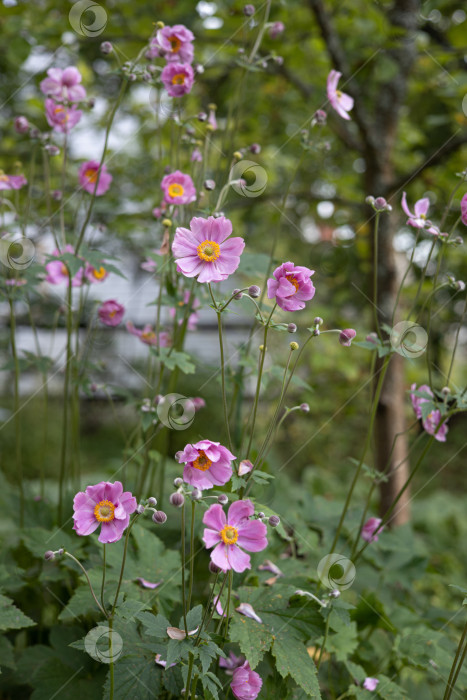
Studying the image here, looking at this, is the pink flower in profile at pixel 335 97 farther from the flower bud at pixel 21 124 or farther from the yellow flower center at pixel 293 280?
the flower bud at pixel 21 124

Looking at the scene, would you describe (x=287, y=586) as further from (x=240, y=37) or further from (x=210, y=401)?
(x=210, y=401)

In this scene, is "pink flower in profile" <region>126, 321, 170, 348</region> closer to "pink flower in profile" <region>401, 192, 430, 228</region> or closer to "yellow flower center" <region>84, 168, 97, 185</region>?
"yellow flower center" <region>84, 168, 97, 185</region>

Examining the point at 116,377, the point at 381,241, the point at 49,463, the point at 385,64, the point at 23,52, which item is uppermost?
the point at 385,64

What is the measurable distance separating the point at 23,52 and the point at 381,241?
1.43 m

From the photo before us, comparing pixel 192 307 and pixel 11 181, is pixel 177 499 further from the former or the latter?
pixel 11 181

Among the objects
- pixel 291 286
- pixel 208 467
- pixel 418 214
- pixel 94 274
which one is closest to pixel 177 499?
pixel 208 467

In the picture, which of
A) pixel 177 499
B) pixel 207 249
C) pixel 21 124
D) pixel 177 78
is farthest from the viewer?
pixel 21 124

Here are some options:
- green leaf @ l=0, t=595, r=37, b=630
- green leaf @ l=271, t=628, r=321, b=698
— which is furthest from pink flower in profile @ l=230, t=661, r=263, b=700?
green leaf @ l=0, t=595, r=37, b=630

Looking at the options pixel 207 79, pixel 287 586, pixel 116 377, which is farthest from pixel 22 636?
pixel 116 377

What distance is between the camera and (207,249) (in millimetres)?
841

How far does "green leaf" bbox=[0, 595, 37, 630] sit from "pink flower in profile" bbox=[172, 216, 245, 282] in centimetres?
58

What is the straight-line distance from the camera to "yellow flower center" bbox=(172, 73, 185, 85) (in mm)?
1191

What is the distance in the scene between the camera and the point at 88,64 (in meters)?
4.37

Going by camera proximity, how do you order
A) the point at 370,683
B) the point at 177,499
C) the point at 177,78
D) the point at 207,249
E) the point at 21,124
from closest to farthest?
the point at 177,499
the point at 207,249
the point at 370,683
the point at 177,78
the point at 21,124
